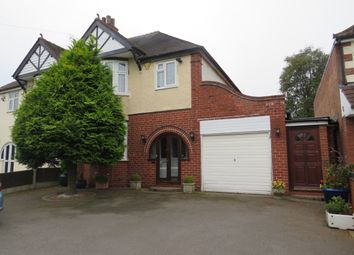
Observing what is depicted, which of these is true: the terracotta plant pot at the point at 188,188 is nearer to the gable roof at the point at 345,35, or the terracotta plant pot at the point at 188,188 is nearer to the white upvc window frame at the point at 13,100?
the gable roof at the point at 345,35

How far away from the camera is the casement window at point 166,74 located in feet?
40.6

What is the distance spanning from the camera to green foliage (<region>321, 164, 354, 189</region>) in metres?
7.03

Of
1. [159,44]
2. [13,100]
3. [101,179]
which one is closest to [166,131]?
[101,179]

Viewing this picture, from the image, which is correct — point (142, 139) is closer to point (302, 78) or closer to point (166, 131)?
point (166, 131)

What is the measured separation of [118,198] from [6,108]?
548 inches

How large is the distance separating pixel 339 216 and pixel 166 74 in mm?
9081

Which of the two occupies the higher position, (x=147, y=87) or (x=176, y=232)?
(x=147, y=87)

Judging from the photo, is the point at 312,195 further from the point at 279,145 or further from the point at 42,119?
the point at 42,119

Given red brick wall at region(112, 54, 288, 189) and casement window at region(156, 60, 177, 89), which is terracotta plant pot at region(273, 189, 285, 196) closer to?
red brick wall at region(112, 54, 288, 189)

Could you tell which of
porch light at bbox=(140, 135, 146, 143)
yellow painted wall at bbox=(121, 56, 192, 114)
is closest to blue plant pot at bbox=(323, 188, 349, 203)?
yellow painted wall at bbox=(121, 56, 192, 114)

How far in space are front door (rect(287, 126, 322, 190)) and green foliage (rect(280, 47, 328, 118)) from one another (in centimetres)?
1860

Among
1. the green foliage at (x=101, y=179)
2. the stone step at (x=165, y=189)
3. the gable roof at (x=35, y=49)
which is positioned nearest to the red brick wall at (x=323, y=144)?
the stone step at (x=165, y=189)

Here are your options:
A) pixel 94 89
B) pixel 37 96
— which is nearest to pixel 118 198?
pixel 94 89

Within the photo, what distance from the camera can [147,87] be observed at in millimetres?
12828
